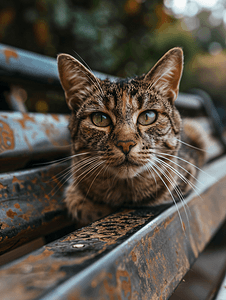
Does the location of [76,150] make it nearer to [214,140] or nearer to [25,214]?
[25,214]

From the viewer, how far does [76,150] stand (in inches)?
35.0

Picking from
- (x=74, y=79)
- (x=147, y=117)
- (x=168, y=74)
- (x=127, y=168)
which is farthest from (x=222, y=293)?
(x=74, y=79)

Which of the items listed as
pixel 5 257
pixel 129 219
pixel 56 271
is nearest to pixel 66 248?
pixel 56 271

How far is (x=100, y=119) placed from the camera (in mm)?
776

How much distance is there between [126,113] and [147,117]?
8 centimetres

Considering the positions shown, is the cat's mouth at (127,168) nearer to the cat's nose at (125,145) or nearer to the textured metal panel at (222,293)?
the cat's nose at (125,145)

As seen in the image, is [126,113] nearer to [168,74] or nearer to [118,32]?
[168,74]

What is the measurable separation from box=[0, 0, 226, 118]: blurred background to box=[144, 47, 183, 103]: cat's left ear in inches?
1.7

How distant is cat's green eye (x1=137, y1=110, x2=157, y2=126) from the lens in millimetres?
754

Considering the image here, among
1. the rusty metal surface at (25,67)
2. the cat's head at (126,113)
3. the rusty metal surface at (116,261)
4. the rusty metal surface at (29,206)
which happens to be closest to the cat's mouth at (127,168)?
the cat's head at (126,113)

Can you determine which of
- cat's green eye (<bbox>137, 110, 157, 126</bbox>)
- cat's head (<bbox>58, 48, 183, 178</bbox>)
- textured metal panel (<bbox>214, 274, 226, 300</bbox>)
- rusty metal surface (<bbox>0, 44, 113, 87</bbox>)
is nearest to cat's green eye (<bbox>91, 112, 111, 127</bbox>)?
cat's head (<bbox>58, 48, 183, 178</bbox>)

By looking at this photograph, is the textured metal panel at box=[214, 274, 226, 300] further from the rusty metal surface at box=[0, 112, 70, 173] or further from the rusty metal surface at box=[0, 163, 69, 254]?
the rusty metal surface at box=[0, 112, 70, 173]

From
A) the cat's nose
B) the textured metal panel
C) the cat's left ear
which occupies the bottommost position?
the textured metal panel

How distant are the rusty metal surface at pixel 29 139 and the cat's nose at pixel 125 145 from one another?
0.37 m
